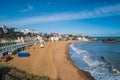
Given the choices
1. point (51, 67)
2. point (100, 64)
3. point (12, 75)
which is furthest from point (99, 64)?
point (12, 75)

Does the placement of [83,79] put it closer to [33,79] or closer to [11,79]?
[33,79]

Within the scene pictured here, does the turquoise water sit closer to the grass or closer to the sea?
the sea

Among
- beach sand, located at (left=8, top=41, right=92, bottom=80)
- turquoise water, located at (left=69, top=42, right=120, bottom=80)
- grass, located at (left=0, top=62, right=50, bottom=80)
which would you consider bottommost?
turquoise water, located at (left=69, top=42, right=120, bottom=80)

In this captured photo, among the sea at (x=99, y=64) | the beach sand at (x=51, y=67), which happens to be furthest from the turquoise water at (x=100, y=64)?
the beach sand at (x=51, y=67)

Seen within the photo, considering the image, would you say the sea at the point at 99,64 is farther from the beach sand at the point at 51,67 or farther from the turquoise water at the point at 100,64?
the beach sand at the point at 51,67

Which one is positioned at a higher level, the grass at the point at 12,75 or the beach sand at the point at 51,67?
the grass at the point at 12,75

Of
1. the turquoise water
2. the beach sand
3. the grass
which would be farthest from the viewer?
the turquoise water

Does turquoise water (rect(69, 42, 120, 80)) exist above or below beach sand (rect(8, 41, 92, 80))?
below

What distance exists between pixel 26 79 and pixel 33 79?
49cm

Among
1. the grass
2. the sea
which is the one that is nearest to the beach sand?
the sea

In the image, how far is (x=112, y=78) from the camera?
17.3m

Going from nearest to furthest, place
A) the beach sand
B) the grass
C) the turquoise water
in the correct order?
1. the grass
2. the beach sand
3. the turquoise water

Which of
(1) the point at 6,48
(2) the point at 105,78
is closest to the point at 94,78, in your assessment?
(2) the point at 105,78

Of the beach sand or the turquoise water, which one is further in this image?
the turquoise water
